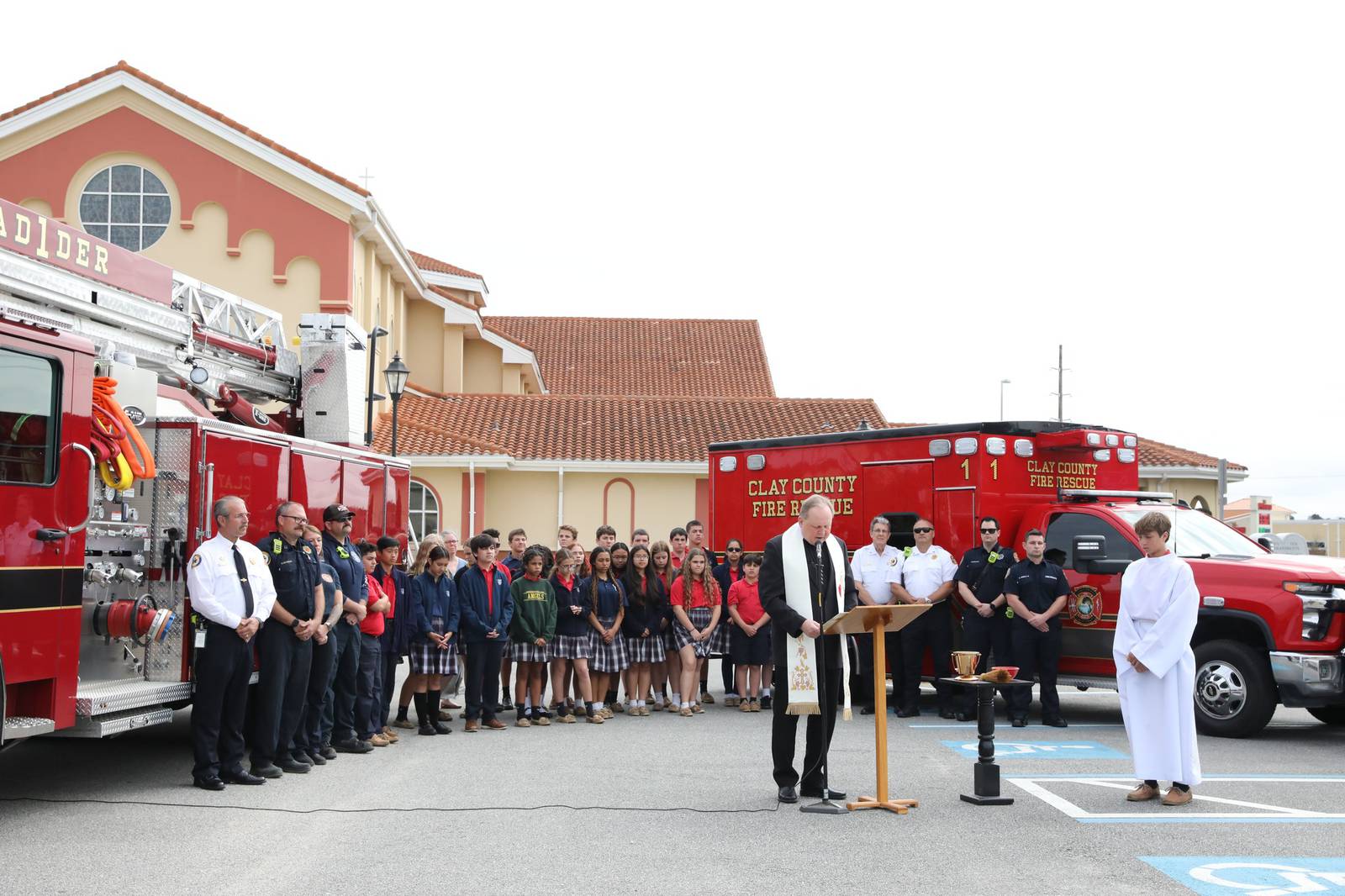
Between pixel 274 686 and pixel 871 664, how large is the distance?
7.21m

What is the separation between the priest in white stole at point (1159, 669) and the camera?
8.70 meters

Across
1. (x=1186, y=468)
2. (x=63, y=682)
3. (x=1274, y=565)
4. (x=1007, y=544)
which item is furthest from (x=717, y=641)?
(x=1186, y=468)

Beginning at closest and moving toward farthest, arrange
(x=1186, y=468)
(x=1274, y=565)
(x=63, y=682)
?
(x=63, y=682) < (x=1274, y=565) < (x=1186, y=468)

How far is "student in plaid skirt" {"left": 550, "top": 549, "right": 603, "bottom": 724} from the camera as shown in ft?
43.8

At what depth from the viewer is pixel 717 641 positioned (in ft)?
48.2

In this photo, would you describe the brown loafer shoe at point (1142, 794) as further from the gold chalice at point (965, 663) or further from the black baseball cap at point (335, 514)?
the black baseball cap at point (335, 514)

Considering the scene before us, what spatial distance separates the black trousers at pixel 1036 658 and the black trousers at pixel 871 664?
1362 mm

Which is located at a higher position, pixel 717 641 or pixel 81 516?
pixel 81 516

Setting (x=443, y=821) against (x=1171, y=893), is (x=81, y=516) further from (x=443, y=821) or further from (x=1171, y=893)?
(x=1171, y=893)

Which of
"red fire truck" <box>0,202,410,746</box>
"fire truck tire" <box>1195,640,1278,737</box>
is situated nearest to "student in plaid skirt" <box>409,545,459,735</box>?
"red fire truck" <box>0,202,410,746</box>

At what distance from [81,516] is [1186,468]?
33.0 meters

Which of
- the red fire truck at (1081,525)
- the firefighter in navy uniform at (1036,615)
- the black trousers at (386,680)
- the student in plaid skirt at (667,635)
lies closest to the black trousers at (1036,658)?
the firefighter in navy uniform at (1036,615)

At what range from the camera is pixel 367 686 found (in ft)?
36.9

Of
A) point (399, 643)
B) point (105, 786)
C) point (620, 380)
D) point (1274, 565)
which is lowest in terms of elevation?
point (105, 786)
